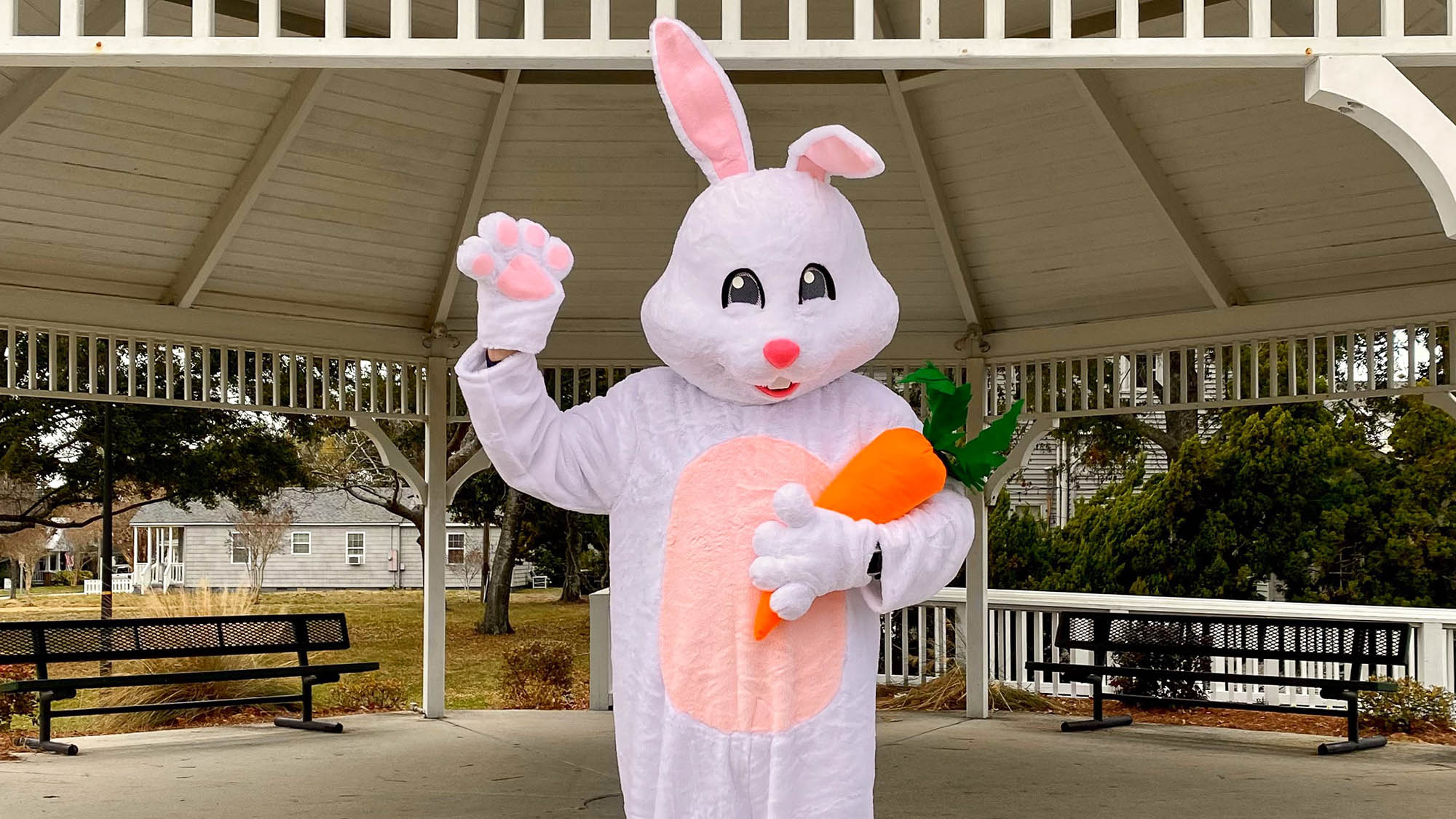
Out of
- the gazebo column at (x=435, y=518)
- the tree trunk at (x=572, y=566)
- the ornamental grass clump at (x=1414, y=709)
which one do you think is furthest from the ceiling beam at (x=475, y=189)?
the tree trunk at (x=572, y=566)

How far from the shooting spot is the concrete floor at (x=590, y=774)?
662 cm

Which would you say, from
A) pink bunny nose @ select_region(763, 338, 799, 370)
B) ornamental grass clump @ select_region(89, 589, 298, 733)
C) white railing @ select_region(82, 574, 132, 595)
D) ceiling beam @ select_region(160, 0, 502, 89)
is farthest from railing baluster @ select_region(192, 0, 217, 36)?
white railing @ select_region(82, 574, 132, 595)

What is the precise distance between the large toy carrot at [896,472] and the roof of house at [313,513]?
83.0 feet

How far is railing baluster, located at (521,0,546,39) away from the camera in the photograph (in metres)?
3.46

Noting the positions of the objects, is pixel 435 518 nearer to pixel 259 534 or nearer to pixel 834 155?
pixel 834 155

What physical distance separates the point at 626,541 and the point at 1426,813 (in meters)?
4.83

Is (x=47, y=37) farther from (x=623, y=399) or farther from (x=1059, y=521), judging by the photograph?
(x=1059, y=521)

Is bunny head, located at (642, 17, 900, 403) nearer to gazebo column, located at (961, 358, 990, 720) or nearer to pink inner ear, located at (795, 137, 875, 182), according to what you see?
pink inner ear, located at (795, 137, 875, 182)

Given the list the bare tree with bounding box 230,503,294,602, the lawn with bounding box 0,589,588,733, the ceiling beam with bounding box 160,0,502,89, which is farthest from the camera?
the bare tree with bounding box 230,503,294,602

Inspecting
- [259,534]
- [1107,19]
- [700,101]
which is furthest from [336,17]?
[259,534]

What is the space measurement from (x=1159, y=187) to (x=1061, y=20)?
13.9ft

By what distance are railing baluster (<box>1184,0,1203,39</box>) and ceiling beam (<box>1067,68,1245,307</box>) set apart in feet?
11.1

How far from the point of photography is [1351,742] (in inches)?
337

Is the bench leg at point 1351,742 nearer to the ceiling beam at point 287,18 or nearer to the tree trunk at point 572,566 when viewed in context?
the ceiling beam at point 287,18
